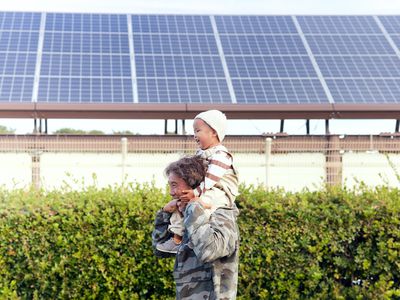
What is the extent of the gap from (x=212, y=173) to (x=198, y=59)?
47.5 feet

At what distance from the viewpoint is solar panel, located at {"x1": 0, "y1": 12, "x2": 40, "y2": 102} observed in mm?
15438

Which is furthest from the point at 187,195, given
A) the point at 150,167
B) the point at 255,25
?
the point at 255,25

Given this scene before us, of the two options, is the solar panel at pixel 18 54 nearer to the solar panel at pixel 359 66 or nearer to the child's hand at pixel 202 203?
the solar panel at pixel 359 66

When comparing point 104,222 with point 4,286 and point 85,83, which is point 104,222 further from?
point 85,83

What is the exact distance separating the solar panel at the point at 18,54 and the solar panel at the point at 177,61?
8.52 ft

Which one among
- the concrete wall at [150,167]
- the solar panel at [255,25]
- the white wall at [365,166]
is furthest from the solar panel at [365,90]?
the concrete wall at [150,167]

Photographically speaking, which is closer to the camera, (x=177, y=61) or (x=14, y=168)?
(x=14, y=168)

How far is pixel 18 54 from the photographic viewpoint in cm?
1766

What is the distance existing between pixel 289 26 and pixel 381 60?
122 inches

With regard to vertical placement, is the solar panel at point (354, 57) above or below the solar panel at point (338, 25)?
below

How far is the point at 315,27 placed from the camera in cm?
2062

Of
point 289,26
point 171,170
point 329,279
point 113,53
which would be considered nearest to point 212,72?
point 113,53

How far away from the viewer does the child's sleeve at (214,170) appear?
3506 mm

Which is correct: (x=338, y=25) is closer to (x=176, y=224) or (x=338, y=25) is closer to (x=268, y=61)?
(x=268, y=61)
